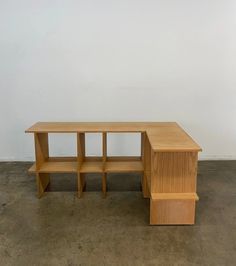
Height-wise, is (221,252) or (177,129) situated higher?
(177,129)

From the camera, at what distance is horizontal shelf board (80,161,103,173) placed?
3.03 meters

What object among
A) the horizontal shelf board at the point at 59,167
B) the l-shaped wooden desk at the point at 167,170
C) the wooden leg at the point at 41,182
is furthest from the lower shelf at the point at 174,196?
the wooden leg at the point at 41,182

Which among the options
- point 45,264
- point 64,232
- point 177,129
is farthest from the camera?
point 177,129

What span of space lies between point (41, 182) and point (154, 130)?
1349mm

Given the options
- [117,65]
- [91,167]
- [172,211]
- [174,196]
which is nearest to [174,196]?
[174,196]

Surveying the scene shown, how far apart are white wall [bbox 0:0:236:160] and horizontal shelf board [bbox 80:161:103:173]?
1.02 m

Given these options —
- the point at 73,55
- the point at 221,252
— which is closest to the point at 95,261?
the point at 221,252

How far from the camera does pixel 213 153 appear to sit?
4273 mm

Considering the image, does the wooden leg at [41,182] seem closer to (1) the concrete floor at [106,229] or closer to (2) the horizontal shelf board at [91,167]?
(1) the concrete floor at [106,229]

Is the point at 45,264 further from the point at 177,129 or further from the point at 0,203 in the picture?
the point at 177,129

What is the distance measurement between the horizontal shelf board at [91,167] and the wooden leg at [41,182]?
0.46 metres

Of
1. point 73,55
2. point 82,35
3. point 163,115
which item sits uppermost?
point 82,35

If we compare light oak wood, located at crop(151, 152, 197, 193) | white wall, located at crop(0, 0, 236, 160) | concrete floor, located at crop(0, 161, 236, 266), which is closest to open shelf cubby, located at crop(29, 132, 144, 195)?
concrete floor, located at crop(0, 161, 236, 266)

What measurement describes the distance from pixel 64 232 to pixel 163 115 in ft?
7.59
